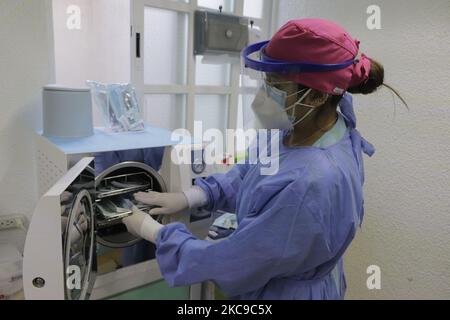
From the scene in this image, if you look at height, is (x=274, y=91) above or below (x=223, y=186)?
above

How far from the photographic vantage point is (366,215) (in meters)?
2.06

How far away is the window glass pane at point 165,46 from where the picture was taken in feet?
6.31

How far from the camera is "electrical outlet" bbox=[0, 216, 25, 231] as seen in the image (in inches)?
59.7

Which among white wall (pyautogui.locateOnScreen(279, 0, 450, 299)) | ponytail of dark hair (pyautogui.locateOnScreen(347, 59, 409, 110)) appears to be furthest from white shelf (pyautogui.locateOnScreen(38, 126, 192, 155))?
white wall (pyautogui.locateOnScreen(279, 0, 450, 299))

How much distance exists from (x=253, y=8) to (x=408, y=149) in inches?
53.4

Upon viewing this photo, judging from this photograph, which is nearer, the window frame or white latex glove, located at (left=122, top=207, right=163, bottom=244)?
white latex glove, located at (left=122, top=207, right=163, bottom=244)

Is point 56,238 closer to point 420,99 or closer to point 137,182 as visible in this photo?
point 137,182

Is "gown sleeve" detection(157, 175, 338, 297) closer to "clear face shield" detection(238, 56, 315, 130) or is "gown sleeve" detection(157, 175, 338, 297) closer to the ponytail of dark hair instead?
"clear face shield" detection(238, 56, 315, 130)

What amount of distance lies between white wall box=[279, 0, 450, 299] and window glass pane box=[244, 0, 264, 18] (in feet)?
1.66

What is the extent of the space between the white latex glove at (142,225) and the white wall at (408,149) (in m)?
1.37

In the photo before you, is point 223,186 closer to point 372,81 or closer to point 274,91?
point 274,91

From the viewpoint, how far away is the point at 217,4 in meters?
Answer: 2.16

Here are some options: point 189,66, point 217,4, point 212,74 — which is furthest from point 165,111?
point 217,4

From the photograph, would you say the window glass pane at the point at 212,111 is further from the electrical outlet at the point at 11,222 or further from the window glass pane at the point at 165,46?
the electrical outlet at the point at 11,222
